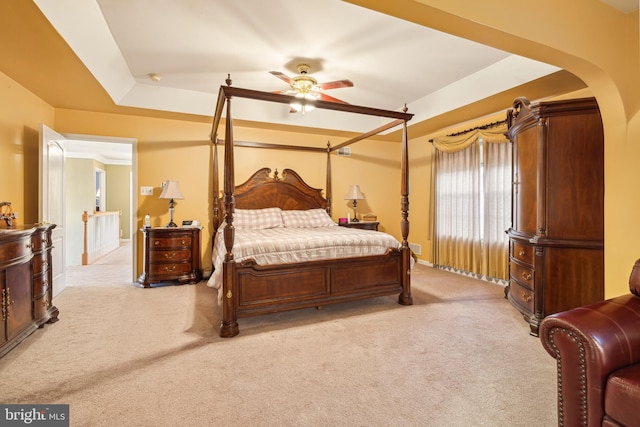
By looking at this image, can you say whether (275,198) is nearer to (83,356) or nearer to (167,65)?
(167,65)

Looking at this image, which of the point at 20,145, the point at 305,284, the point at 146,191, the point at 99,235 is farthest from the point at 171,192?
the point at 99,235

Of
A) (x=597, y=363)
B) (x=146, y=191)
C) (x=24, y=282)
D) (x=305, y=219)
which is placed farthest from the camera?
(x=305, y=219)

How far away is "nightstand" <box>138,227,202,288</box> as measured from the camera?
4.10m

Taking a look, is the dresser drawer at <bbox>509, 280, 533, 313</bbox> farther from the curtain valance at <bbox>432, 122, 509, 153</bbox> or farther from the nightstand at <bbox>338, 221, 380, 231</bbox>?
the nightstand at <bbox>338, 221, 380, 231</bbox>

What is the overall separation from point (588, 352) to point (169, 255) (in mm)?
4288

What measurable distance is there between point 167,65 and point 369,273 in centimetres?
322

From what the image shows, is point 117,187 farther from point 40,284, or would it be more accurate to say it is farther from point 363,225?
point 363,225

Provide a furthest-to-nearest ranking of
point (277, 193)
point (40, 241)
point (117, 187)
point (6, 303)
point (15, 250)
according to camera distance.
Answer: point (117, 187), point (277, 193), point (40, 241), point (15, 250), point (6, 303)

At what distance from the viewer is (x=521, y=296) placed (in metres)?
3.00

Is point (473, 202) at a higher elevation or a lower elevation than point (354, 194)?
lower

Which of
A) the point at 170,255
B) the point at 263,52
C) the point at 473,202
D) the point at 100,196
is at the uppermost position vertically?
the point at 263,52

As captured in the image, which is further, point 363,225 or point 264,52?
point 363,225

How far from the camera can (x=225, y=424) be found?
5.11 ft

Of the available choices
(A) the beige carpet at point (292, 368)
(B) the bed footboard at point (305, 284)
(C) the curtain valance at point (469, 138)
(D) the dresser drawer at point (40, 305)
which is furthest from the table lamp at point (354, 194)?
(D) the dresser drawer at point (40, 305)
